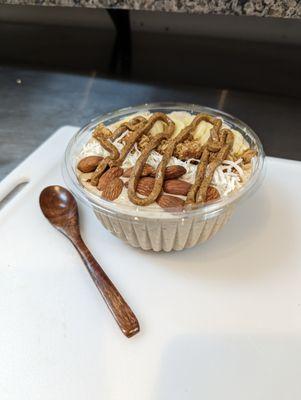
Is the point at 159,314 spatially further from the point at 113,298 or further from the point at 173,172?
the point at 173,172

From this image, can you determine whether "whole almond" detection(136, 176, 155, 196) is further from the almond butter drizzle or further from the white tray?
the white tray

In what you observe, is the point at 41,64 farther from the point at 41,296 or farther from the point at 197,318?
the point at 197,318

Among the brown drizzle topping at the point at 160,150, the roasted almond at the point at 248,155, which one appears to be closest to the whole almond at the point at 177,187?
the brown drizzle topping at the point at 160,150

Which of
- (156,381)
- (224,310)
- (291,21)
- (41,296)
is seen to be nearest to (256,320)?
(224,310)

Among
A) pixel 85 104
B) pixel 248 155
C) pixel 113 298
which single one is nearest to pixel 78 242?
pixel 113 298

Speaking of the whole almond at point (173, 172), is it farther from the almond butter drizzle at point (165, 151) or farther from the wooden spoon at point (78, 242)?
the wooden spoon at point (78, 242)

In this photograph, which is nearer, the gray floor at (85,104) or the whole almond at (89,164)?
the whole almond at (89,164)
